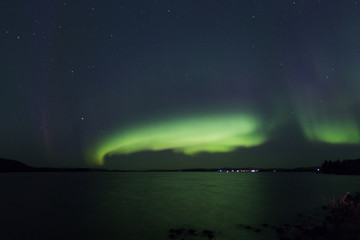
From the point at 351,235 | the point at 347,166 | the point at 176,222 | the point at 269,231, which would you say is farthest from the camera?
the point at 347,166

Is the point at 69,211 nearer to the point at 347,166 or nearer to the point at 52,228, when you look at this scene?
the point at 52,228

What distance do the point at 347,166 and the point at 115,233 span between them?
660 ft

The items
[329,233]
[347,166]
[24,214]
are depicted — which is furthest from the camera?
[347,166]

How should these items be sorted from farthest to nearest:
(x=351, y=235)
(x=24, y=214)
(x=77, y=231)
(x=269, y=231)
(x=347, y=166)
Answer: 1. (x=347, y=166)
2. (x=24, y=214)
3. (x=77, y=231)
4. (x=269, y=231)
5. (x=351, y=235)

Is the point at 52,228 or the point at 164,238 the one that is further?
the point at 52,228

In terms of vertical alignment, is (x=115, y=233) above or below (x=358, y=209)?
below

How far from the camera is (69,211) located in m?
35.6

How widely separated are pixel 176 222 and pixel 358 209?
15.1m

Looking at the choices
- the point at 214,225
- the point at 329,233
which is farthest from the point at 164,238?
the point at 329,233

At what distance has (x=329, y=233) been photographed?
16.5m

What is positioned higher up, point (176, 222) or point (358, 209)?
point (358, 209)

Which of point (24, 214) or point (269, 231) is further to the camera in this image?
point (24, 214)

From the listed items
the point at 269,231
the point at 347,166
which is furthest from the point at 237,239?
the point at 347,166

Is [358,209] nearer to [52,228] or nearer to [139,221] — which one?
[139,221]
